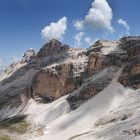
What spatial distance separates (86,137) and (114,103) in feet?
183

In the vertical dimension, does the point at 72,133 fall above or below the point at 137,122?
above

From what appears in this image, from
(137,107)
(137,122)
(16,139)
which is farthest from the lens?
(16,139)

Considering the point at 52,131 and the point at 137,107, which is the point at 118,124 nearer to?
the point at 137,107

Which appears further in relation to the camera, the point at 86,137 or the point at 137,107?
the point at 137,107

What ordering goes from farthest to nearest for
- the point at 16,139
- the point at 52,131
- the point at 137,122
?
the point at 52,131, the point at 16,139, the point at 137,122

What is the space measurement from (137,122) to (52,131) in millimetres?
67429

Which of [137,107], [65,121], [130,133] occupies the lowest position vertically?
[130,133]

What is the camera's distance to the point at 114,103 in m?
198

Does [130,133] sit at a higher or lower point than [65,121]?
lower

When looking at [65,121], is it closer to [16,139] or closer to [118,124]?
[16,139]

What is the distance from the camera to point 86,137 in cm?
14512

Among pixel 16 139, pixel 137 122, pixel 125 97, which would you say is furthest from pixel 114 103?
pixel 137 122

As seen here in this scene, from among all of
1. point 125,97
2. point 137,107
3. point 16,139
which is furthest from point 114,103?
point 16,139

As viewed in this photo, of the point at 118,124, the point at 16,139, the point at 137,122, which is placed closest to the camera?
the point at 137,122
